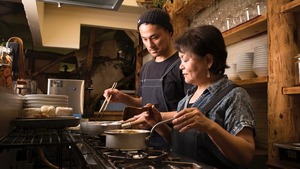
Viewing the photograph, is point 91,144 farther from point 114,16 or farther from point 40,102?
point 114,16

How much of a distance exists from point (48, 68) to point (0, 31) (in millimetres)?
1557

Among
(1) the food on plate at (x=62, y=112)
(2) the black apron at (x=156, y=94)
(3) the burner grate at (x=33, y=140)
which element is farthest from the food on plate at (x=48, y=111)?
(2) the black apron at (x=156, y=94)

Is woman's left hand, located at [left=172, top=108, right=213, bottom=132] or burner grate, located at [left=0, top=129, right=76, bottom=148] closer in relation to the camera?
burner grate, located at [left=0, top=129, right=76, bottom=148]

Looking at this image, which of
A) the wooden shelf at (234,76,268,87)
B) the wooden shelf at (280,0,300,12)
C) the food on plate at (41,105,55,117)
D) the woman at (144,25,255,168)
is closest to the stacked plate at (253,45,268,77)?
Result: the wooden shelf at (234,76,268,87)

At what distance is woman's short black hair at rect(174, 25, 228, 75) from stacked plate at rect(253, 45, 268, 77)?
0.73 meters

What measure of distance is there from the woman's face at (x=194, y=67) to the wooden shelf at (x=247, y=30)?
898mm

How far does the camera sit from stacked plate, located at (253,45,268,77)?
2070 millimetres

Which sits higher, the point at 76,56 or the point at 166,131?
the point at 76,56

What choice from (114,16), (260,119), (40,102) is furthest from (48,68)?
(260,119)

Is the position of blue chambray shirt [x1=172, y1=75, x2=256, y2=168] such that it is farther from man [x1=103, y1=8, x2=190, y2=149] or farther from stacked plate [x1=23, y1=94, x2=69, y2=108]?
stacked plate [x1=23, y1=94, x2=69, y2=108]

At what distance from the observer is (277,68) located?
6.13 ft

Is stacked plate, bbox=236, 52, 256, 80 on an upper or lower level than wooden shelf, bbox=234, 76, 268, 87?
upper

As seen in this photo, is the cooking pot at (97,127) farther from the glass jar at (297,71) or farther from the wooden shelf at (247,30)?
the wooden shelf at (247,30)

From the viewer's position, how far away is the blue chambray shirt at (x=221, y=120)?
4.14ft
